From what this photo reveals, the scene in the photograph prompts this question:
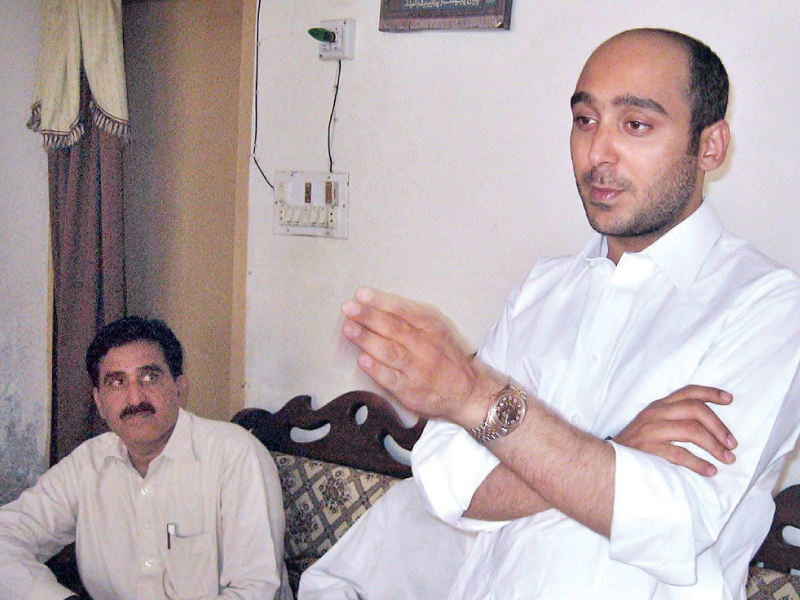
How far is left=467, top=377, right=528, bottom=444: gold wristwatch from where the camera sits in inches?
34.0

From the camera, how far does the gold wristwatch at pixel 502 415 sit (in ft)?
2.83

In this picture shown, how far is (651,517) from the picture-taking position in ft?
2.99

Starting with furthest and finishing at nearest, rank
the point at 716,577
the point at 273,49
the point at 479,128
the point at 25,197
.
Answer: the point at 25,197
the point at 273,49
the point at 479,128
the point at 716,577

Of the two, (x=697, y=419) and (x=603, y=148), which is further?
(x=603, y=148)

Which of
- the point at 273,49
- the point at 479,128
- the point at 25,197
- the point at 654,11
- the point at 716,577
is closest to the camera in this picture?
the point at 716,577

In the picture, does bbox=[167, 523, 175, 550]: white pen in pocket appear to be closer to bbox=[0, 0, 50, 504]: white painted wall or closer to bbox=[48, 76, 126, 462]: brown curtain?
bbox=[48, 76, 126, 462]: brown curtain

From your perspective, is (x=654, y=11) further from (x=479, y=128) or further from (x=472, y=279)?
(x=472, y=279)

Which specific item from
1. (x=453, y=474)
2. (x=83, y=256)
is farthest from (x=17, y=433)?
(x=453, y=474)

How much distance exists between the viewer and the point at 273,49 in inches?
100.0

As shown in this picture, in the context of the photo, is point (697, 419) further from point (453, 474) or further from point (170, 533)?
point (170, 533)

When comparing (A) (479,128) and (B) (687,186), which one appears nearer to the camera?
(B) (687,186)

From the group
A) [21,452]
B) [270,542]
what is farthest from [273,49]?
[21,452]

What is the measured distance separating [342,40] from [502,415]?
1747mm

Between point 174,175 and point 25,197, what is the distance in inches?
21.6
